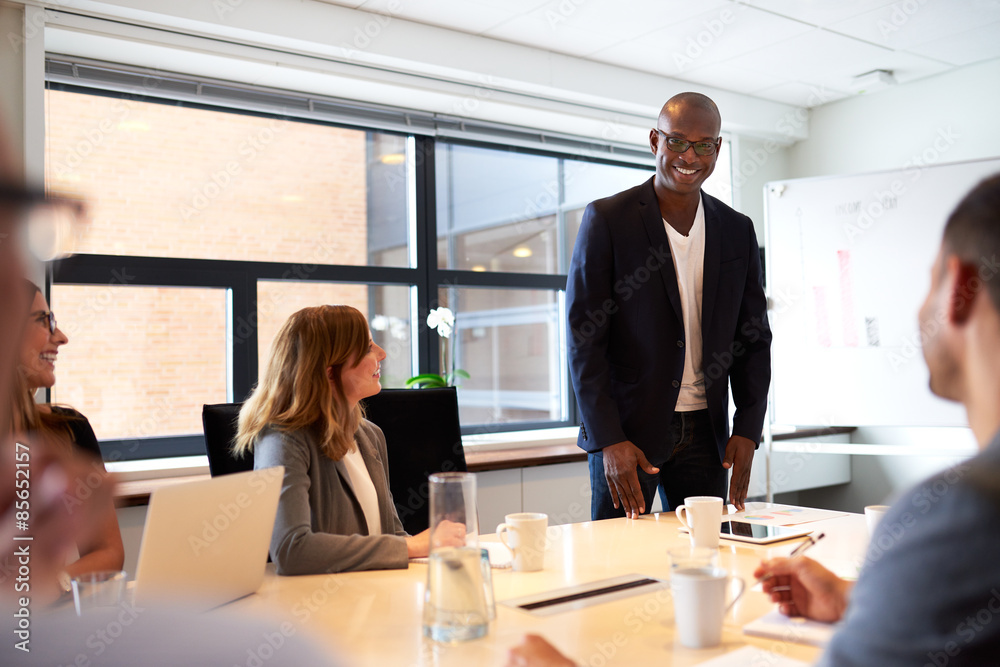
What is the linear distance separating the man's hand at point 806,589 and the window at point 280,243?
2679 mm

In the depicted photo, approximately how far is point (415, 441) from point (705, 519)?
0.88 meters

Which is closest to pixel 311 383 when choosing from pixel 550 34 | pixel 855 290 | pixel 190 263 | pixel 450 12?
pixel 190 263

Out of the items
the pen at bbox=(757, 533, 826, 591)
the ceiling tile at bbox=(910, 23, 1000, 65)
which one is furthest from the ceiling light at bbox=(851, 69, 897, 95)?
the pen at bbox=(757, 533, 826, 591)

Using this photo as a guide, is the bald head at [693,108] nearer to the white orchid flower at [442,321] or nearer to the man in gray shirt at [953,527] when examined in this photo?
the man in gray shirt at [953,527]

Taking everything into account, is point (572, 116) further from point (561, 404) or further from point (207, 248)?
point (207, 248)

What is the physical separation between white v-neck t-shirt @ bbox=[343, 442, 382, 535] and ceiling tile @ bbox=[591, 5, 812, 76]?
2625mm

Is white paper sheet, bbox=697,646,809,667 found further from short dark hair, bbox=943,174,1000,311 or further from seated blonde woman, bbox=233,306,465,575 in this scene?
seated blonde woman, bbox=233,306,465,575

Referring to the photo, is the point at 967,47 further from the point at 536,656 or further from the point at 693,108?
the point at 536,656

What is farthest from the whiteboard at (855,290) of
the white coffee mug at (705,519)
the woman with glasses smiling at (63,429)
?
the woman with glasses smiling at (63,429)

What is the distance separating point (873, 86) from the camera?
4.36 meters

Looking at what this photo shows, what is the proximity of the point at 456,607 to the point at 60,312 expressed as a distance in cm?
279

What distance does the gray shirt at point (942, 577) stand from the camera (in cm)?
54

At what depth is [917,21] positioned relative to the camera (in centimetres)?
354

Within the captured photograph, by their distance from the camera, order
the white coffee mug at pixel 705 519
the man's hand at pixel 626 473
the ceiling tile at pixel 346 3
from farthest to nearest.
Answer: the ceiling tile at pixel 346 3, the man's hand at pixel 626 473, the white coffee mug at pixel 705 519
